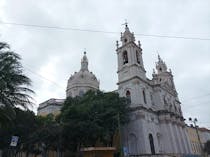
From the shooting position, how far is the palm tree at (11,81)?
53.2 feet

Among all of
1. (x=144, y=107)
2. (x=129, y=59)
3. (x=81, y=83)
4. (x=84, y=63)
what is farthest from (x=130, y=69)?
(x=84, y=63)

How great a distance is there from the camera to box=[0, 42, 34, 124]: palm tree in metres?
16.2

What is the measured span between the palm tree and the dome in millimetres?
34120

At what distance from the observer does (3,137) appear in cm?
2875

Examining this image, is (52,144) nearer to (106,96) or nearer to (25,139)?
(25,139)

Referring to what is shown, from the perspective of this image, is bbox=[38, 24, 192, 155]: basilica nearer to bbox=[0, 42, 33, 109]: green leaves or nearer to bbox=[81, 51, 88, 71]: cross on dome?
bbox=[81, 51, 88, 71]: cross on dome

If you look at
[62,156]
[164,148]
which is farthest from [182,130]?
[62,156]

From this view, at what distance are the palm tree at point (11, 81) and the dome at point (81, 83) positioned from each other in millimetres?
34120

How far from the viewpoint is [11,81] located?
16.6m

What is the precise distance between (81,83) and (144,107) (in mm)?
18094

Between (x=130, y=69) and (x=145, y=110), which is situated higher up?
(x=130, y=69)

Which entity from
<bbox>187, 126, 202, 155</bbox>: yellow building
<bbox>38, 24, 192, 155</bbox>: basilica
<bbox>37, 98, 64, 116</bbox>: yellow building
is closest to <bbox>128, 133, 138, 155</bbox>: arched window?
<bbox>38, 24, 192, 155</bbox>: basilica

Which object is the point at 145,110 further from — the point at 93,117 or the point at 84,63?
the point at 84,63

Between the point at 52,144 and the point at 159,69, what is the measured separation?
3231cm
